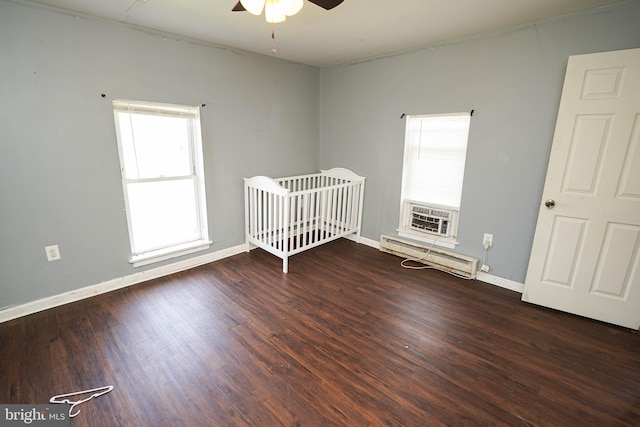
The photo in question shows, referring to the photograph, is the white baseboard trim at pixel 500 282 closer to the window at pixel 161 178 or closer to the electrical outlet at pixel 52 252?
the window at pixel 161 178

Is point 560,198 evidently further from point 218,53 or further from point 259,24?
point 218,53

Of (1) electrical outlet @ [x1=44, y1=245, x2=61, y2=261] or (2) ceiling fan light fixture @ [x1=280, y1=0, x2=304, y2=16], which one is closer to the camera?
(2) ceiling fan light fixture @ [x1=280, y1=0, x2=304, y2=16]

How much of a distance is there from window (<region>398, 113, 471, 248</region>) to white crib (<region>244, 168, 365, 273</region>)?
0.65m

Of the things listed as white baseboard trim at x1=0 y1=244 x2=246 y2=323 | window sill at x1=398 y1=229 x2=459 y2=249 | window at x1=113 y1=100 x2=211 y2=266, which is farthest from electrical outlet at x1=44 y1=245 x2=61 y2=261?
window sill at x1=398 y1=229 x2=459 y2=249

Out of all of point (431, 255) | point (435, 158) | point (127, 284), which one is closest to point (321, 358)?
point (431, 255)

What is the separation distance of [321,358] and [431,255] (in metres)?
1.88

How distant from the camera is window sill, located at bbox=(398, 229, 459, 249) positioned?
3093mm

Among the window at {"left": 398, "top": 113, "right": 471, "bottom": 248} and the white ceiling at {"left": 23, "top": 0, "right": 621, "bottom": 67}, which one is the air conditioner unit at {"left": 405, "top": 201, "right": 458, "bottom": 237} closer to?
the window at {"left": 398, "top": 113, "right": 471, "bottom": 248}

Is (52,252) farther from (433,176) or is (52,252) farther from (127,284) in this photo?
(433,176)

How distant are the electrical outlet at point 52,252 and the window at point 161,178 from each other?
0.52m

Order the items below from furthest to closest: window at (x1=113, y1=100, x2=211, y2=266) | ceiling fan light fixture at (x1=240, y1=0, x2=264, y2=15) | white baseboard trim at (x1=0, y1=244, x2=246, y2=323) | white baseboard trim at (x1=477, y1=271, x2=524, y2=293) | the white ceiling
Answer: white baseboard trim at (x1=477, y1=271, x2=524, y2=293)
window at (x1=113, y1=100, x2=211, y2=266)
white baseboard trim at (x1=0, y1=244, x2=246, y2=323)
the white ceiling
ceiling fan light fixture at (x1=240, y1=0, x2=264, y2=15)

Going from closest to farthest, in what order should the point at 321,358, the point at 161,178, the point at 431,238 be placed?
the point at 321,358 < the point at 161,178 < the point at 431,238

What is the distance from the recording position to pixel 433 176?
10.4ft

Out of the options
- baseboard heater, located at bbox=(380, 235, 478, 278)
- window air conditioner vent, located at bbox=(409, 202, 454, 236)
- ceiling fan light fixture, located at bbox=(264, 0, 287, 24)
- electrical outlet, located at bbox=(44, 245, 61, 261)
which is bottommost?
baseboard heater, located at bbox=(380, 235, 478, 278)
